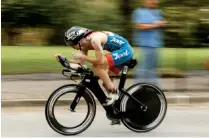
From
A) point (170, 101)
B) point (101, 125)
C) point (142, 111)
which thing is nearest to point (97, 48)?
point (142, 111)

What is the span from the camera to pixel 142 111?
7.29 metres

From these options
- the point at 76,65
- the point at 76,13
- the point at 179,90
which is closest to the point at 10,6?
the point at 76,13

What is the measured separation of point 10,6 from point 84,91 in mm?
11715

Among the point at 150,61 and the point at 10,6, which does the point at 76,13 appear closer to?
the point at 10,6

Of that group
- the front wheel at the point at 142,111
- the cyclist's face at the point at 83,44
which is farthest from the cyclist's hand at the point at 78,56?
the front wheel at the point at 142,111

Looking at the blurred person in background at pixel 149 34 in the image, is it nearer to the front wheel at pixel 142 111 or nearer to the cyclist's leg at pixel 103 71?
the front wheel at pixel 142 111

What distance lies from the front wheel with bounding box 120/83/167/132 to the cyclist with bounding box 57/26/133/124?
0.74 feet

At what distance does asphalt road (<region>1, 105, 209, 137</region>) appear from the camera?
23.5 ft

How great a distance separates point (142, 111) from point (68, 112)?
973mm

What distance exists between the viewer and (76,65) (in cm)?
698

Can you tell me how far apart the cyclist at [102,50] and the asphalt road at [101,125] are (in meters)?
0.48

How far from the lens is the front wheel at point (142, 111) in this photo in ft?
23.7

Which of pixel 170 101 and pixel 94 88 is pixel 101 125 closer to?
pixel 94 88

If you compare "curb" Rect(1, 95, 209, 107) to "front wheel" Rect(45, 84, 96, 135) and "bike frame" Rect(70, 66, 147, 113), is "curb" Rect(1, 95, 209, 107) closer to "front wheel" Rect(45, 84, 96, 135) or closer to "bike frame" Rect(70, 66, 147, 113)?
"front wheel" Rect(45, 84, 96, 135)
